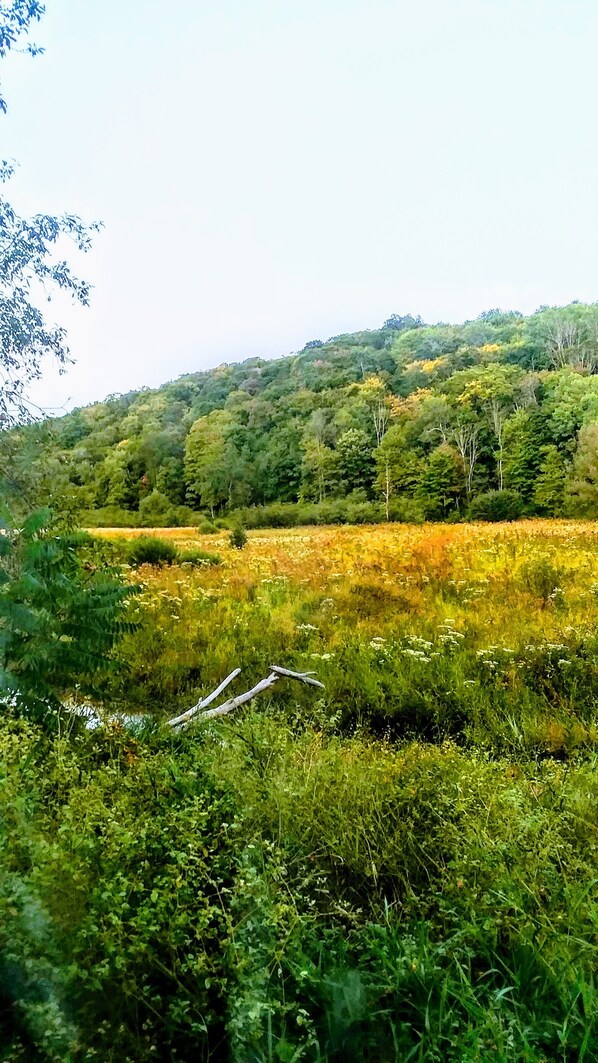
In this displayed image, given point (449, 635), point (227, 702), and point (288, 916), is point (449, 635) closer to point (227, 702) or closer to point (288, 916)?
point (227, 702)

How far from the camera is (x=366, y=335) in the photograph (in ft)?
16.0

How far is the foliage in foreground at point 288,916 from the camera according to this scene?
2.90 ft

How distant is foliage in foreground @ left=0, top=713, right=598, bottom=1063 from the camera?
2.90 ft

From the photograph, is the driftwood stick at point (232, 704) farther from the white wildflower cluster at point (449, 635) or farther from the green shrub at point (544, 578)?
the green shrub at point (544, 578)

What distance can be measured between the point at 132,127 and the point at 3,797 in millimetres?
2748

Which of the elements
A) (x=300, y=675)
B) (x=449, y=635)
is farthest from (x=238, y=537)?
(x=449, y=635)

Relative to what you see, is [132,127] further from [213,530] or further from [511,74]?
[511,74]

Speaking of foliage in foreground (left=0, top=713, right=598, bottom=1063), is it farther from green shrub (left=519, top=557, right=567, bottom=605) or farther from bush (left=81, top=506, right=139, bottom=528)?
green shrub (left=519, top=557, right=567, bottom=605)

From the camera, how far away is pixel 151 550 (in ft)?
12.9

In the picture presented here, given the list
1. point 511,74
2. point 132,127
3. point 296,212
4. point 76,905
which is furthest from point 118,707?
point 511,74

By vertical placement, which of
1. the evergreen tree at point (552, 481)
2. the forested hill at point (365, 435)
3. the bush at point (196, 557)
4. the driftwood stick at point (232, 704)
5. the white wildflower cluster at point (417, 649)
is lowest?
the white wildflower cluster at point (417, 649)

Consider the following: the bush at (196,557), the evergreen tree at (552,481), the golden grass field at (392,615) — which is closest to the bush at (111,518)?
the golden grass field at (392,615)

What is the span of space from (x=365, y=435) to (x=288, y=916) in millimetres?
3349

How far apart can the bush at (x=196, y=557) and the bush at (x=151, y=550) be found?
0.21 ft
